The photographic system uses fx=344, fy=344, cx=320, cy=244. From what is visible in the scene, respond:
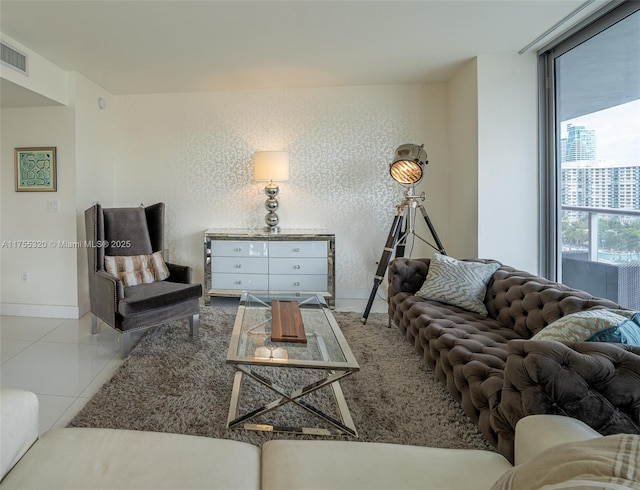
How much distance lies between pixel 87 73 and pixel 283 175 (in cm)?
209

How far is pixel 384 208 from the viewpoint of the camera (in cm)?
392

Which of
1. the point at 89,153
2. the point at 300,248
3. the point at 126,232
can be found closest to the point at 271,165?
the point at 300,248

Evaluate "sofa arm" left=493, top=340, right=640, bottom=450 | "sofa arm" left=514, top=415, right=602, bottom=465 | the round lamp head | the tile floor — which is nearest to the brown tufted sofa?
"sofa arm" left=493, top=340, right=640, bottom=450

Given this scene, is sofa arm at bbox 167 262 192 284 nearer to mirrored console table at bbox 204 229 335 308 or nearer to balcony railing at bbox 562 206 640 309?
→ mirrored console table at bbox 204 229 335 308

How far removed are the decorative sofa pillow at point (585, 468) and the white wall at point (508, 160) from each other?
2.69 metres

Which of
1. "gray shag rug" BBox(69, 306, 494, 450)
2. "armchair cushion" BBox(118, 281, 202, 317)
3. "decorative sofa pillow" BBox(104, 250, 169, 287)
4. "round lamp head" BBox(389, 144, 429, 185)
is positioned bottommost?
"gray shag rug" BBox(69, 306, 494, 450)

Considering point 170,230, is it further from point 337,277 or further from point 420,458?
point 420,458

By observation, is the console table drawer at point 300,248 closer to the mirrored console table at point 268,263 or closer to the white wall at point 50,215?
the mirrored console table at point 268,263

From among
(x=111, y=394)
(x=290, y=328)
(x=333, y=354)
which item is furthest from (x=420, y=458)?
(x=111, y=394)

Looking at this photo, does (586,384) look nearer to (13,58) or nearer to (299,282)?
(299,282)

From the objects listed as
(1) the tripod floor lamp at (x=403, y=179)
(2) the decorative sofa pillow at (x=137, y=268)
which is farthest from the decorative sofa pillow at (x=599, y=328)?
(2) the decorative sofa pillow at (x=137, y=268)

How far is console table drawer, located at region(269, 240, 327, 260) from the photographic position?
3596mm

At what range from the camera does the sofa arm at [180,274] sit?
3035 millimetres

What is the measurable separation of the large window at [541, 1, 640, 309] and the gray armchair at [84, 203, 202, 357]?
300 cm
